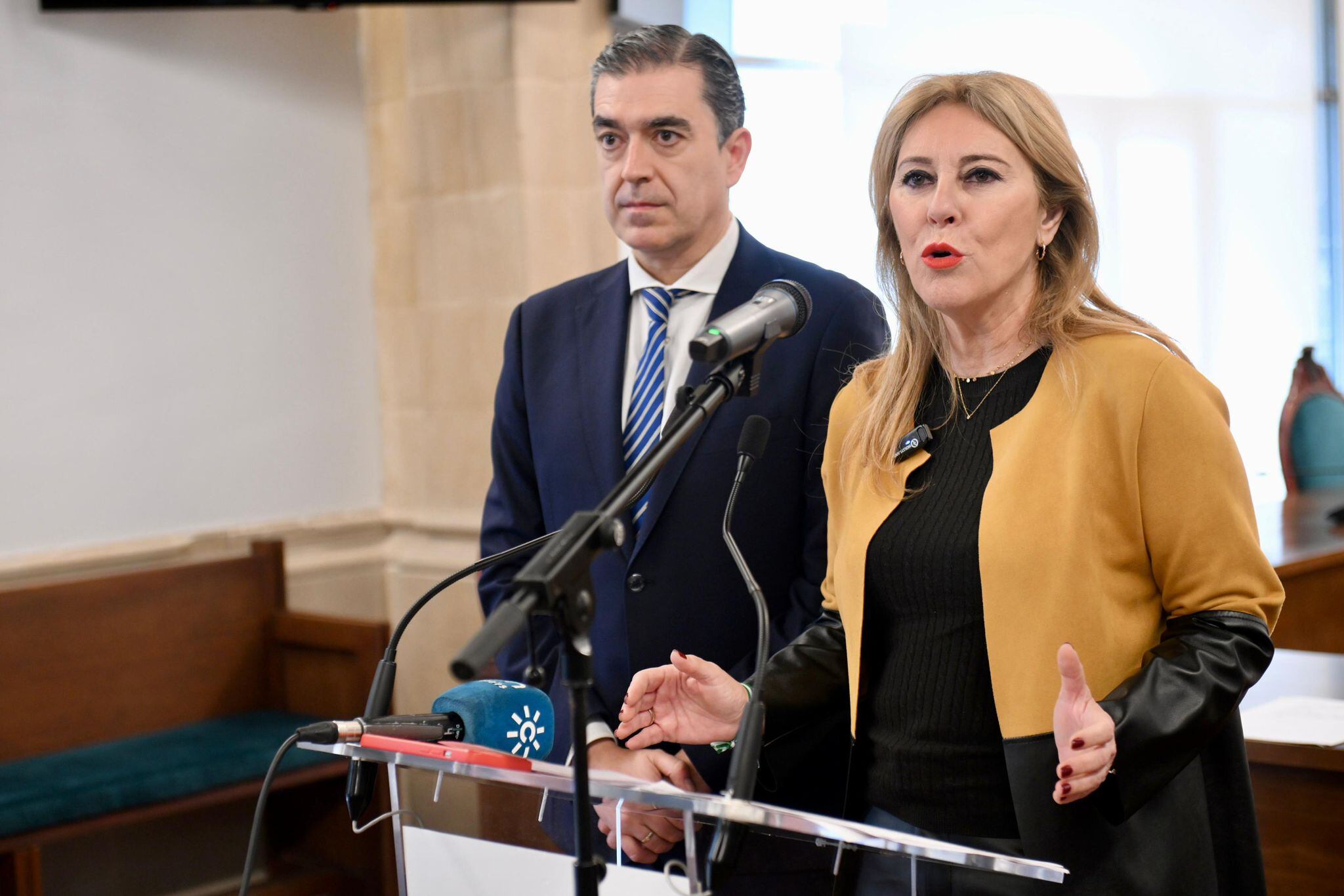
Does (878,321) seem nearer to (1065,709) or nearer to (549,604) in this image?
(1065,709)

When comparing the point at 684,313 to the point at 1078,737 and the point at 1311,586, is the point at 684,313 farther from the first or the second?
the point at 1311,586

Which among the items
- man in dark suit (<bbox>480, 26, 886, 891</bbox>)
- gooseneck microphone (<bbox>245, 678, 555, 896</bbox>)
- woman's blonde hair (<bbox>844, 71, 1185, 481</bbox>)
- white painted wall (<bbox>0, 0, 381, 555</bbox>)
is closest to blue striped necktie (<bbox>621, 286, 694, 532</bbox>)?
man in dark suit (<bbox>480, 26, 886, 891</bbox>)

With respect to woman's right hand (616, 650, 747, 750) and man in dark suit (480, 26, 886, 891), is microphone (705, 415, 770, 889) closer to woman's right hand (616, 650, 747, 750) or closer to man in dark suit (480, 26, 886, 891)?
woman's right hand (616, 650, 747, 750)

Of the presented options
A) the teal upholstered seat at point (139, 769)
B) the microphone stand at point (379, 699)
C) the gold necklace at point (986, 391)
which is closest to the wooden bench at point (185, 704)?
the teal upholstered seat at point (139, 769)

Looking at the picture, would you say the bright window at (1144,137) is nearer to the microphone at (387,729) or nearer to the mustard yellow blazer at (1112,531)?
the mustard yellow blazer at (1112,531)

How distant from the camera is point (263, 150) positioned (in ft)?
12.8

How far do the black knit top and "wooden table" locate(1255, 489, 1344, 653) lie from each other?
75.2 inches

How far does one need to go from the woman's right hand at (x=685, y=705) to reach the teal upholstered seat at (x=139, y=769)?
1875 mm

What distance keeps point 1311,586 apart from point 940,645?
2.31 metres

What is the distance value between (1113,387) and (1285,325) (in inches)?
243

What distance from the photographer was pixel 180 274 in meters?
3.72

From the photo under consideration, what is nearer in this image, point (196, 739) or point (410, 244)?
point (196, 739)

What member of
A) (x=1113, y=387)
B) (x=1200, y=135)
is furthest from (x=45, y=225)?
(x=1200, y=135)

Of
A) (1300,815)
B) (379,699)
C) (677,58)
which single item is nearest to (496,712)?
(379,699)
